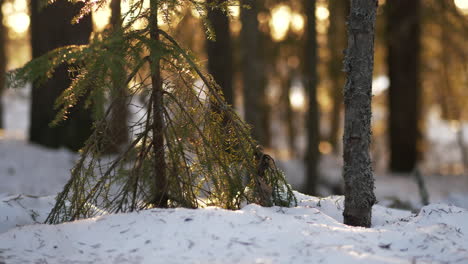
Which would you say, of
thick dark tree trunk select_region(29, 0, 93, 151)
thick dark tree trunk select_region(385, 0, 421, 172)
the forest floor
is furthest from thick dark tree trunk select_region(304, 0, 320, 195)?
the forest floor

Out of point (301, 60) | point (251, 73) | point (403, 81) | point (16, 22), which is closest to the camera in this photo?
point (251, 73)

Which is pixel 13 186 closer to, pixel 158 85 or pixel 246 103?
pixel 246 103

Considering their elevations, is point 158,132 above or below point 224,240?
above

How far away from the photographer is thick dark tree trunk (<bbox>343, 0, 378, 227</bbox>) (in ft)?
15.4

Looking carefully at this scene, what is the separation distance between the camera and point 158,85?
4863 millimetres

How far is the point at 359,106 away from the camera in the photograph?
15.5ft

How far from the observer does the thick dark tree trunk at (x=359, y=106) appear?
4.70m

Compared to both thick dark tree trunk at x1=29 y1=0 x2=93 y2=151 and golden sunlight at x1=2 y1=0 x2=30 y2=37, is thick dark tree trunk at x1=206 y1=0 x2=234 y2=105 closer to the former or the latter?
thick dark tree trunk at x1=29 y1=0 x2=93 y2=151

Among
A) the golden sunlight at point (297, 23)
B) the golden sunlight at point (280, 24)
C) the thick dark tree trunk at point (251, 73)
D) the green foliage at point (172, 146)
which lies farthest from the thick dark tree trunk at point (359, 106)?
the golden sunlight at point (297, 23)

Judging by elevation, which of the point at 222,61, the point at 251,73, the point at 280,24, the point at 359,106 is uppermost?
the point at 280,24

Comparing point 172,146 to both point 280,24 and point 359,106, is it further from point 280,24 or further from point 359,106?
point 280,24

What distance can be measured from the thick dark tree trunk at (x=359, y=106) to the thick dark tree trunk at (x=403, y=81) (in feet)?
35.5

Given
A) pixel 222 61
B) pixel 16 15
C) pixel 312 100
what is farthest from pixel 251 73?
pixel 16 15

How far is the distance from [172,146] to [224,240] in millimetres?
1213
